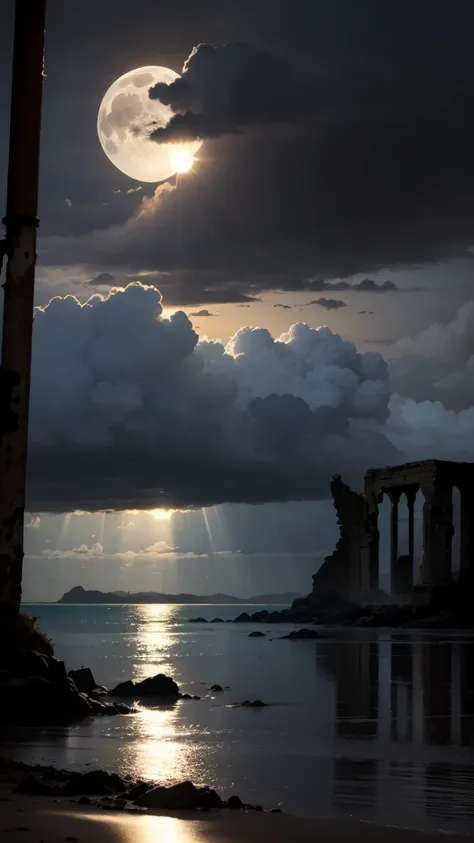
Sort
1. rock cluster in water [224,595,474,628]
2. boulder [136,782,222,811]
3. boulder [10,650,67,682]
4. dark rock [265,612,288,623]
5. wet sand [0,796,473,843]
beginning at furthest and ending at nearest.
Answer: dark rock [265,612,288,623], rock cluster in water [224,595,474,628], boulder [10,650,67,682], boulder [136,782,222,811], wet sand [0,796,473,843]

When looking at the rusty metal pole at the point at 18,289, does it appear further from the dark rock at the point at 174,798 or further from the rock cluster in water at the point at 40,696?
the dark rock at the point at 174,798

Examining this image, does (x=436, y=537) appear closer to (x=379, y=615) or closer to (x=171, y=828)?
(x=379, y=615)

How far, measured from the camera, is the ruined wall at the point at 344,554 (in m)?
120

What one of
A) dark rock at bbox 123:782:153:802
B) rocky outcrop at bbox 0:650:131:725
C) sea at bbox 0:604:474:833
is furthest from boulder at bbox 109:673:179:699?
dark rock at bbox 123:782:153:802

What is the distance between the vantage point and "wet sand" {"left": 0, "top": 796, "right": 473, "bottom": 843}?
9.68 metres

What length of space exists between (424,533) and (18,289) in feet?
244

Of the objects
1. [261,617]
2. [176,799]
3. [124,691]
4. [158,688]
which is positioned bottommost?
[261,617]

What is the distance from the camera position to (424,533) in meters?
95.4

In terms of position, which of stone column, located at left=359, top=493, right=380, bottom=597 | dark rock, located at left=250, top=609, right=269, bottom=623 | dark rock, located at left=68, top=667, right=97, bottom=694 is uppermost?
stone column, located at left=359, top=493, right=380, bottom=597

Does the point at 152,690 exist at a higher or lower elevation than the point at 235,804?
lower

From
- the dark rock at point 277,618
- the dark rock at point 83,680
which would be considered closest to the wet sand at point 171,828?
the dark rock at point 83,680

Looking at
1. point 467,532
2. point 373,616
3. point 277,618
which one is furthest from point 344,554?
point 373,616

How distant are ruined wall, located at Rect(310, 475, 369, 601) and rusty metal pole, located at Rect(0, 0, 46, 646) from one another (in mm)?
85619

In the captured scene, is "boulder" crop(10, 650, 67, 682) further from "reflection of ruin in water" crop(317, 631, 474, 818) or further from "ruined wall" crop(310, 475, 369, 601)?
"ruined wall" crop(310, 475, 369, 601)
